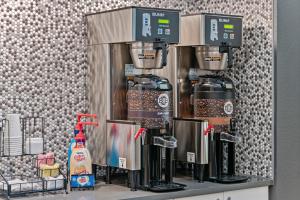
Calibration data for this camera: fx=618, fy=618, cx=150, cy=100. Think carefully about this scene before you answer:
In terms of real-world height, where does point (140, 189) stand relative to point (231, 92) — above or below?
below

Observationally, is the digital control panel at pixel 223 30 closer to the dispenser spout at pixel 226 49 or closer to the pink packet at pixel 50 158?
the dispenser spout at pixel 226 49

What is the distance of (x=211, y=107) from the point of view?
330 centimetres

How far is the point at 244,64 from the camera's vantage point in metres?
3.51

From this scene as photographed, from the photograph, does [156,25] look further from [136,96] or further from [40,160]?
[40,160]

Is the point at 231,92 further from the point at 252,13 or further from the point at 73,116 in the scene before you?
the point at 73,116

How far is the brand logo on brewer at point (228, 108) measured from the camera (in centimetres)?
332

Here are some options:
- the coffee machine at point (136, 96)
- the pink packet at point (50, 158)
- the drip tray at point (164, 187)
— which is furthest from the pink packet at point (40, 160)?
the drip tray at point (164, 187)

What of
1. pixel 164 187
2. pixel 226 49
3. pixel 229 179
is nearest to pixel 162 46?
pixel 226 49

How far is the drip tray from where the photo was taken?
299 cm

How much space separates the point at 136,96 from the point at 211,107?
462 millimetres
